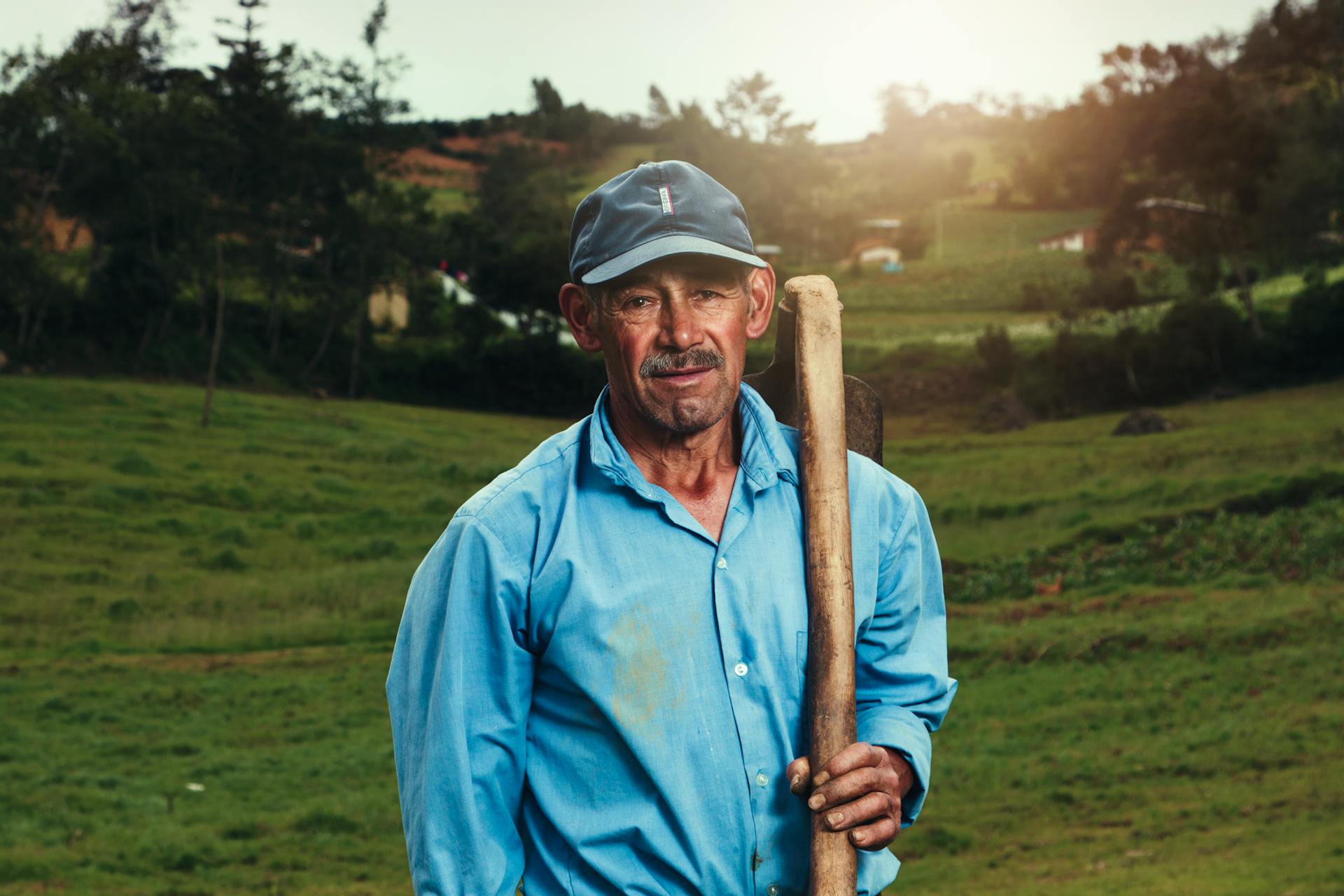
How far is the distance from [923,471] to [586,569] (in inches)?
1056

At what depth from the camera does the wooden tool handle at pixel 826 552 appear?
206 centimetres

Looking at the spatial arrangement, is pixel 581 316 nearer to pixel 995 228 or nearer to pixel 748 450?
pixel 748 450

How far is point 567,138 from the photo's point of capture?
8294cm

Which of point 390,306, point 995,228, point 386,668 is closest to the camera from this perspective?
point 386,668

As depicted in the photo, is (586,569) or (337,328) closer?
(586,569)

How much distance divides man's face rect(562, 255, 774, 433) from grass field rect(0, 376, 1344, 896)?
641cm

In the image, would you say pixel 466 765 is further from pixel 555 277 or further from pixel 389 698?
pixel 555 277

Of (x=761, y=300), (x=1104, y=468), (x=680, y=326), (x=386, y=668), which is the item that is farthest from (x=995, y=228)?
(x=680, y=326)

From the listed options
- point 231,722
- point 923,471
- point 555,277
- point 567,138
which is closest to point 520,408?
point 555,277

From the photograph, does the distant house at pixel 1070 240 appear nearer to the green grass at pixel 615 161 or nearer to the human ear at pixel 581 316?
the green grass at pixel 615 161

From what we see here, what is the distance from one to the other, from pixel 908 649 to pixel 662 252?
2.57 feet

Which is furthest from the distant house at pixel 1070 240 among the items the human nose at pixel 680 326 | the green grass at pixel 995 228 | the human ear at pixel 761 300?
the human nose at pixel 680 326

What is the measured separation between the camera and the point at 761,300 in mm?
2434

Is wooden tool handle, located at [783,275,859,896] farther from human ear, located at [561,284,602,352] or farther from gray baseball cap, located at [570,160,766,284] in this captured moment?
human ear, located at [561,284,602,352]
